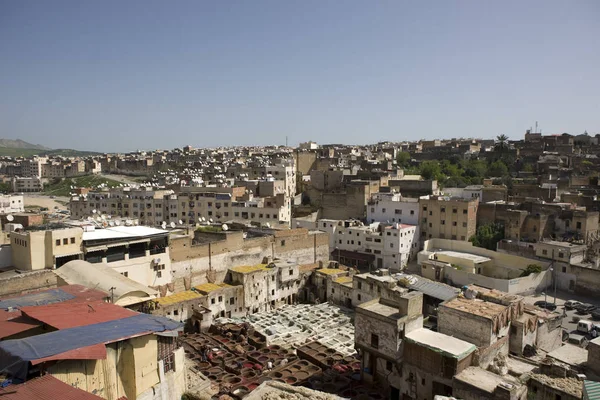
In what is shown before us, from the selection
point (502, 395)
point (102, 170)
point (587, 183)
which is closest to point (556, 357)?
point (502, 395)

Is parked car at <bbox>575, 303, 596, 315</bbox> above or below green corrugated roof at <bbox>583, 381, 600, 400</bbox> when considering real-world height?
below

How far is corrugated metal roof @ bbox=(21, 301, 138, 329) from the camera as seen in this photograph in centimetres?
1134

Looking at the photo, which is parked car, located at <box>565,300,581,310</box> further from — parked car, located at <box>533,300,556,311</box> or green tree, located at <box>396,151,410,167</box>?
green tree, located at <box>396,151,410,167</box>

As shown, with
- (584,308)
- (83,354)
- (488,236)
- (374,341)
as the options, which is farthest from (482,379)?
(488,236)

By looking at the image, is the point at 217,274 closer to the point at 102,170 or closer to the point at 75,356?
the point at 75,356

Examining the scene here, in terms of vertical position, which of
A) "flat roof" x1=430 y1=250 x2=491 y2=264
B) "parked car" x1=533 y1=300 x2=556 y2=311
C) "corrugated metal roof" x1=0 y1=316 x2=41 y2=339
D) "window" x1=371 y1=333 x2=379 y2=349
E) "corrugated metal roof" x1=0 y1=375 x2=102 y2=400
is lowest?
"parked car" x1=533 y1=300 x2=556 y2=311

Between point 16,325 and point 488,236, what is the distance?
3193 cm

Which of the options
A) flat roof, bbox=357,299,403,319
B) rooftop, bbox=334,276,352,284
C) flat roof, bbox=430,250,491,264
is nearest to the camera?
flat roof, bbox=357,299,403,319

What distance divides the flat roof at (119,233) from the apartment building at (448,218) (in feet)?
71.0

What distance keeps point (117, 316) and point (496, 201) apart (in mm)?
34784

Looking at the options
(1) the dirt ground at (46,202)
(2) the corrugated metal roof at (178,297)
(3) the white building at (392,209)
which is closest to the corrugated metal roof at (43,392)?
(2) the corrugated metal roof at (178,297)

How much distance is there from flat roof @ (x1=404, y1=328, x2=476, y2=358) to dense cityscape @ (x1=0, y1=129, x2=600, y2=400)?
0.09 meters

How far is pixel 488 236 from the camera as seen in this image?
3494 centimetres

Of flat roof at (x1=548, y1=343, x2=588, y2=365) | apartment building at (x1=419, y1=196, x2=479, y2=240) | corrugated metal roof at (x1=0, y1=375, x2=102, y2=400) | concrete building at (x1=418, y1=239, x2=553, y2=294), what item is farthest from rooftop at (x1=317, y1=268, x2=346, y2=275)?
corrugated metal roof at (x1=0, y1=375, x2=102, y2=400)
